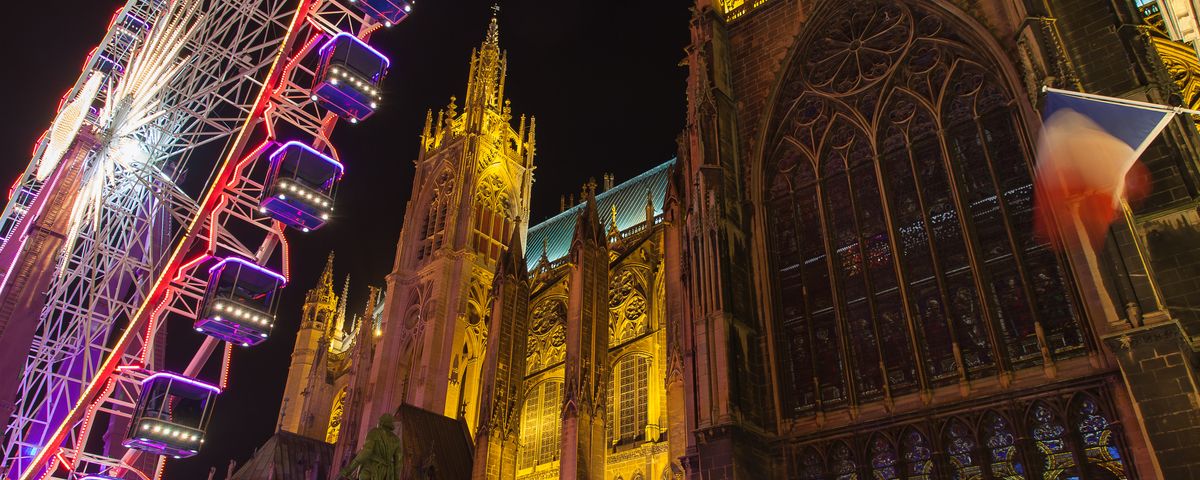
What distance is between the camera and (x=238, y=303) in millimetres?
26703

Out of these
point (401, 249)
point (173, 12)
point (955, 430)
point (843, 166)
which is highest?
point (173, 12)

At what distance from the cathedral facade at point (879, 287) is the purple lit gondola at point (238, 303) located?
687 centimetres

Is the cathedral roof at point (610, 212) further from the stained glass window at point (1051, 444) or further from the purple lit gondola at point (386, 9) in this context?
the stained glass window at point (1051, 444)

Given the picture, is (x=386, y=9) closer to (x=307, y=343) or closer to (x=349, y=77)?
(x=349, y=77)

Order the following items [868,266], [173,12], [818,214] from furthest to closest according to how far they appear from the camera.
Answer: [173,12] → [818,214] → [868,266]

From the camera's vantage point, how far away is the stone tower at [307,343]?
3916cm

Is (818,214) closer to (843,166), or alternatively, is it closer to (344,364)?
(843,166)

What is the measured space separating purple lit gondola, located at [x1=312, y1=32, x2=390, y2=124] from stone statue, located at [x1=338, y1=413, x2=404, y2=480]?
54.0 ft

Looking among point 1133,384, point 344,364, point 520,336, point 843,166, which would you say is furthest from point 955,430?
point 344,364

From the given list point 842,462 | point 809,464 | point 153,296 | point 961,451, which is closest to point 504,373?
point 153,296

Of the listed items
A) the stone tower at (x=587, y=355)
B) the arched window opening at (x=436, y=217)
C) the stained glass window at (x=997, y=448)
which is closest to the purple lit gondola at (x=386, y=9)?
the arched window opening at (x=436, y=217)

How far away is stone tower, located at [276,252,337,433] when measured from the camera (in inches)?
1542

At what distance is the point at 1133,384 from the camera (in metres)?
12.1

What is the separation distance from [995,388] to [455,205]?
23224 mm
